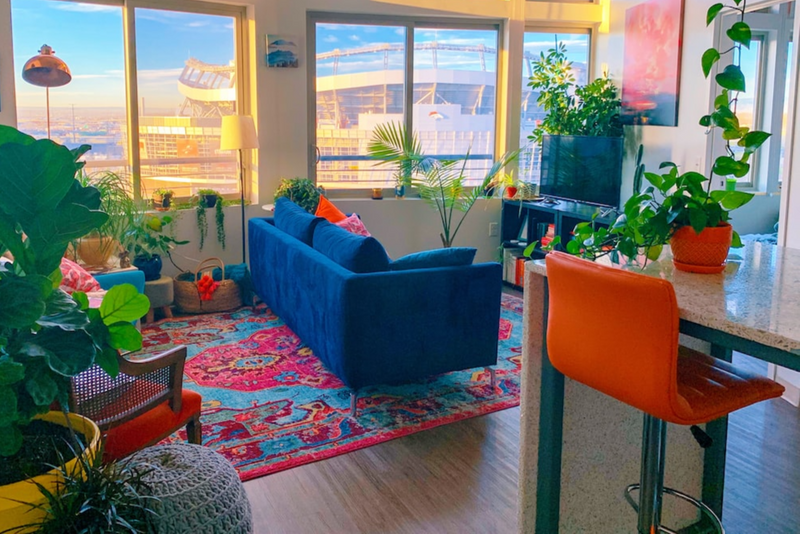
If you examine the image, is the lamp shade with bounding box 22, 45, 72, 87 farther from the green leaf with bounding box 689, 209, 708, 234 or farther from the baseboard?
the baseboard

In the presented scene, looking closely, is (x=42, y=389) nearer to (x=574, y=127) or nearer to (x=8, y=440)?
(x=8, y=440)

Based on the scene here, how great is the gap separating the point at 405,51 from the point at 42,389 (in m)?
5.42

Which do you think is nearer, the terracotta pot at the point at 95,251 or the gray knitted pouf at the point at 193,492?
the gray knitted pouf at the point at 193,492

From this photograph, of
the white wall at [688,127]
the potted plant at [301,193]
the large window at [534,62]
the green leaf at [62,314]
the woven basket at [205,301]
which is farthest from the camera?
the large window at [534,62]

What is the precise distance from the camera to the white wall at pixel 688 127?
16.8ft

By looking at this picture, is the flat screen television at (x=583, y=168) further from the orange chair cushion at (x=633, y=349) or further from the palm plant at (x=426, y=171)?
the orange chair cushion at (x=633, y=349)

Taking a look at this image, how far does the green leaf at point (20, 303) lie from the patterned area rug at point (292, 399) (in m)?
1.60

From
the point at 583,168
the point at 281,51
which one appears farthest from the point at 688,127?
the point at 281,51

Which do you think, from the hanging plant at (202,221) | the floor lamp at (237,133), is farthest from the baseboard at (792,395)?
the hanging plant at (202,221)

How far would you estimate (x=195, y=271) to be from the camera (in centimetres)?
571

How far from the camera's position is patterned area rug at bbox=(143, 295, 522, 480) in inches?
128

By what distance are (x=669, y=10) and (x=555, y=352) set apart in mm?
4344

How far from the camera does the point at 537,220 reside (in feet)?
21.0

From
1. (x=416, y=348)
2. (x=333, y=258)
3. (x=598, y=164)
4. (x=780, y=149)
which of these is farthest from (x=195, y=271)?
(x=780, y=149)
